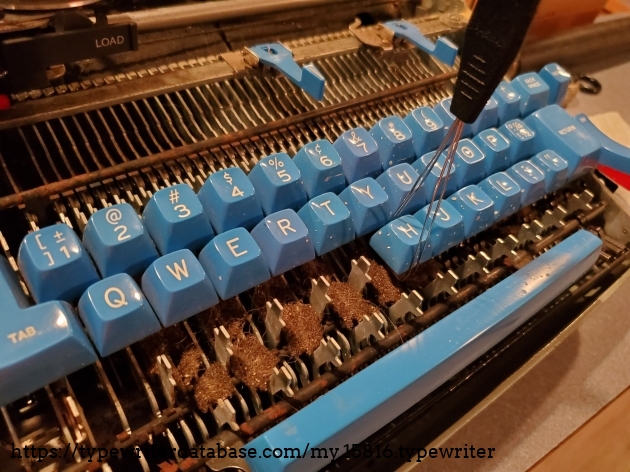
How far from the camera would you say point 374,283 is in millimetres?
607

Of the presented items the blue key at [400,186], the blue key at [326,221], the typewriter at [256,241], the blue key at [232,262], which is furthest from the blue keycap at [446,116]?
the blue key at [232,262]

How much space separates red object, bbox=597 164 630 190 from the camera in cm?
83

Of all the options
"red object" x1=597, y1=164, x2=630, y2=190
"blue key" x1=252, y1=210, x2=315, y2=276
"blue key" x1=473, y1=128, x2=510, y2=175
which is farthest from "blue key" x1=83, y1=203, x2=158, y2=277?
"red object" x1=597, y1=164, x2=630, y2=190

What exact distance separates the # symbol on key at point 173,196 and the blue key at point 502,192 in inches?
15.2

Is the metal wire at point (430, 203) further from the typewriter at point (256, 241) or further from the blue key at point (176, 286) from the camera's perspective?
the blue key at point (176, 286)

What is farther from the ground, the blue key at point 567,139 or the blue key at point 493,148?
the blue key at point 493,148

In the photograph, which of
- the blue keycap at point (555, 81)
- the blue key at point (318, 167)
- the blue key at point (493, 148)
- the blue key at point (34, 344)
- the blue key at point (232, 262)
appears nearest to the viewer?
the blue key at point (34, 344)

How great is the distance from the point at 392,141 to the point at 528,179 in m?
0.19

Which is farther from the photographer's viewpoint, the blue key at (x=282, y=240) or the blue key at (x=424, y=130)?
the blue key at (x=424, y=130)

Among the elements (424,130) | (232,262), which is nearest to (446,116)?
(424,130)

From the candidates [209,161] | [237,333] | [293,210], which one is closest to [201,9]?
[209,161]

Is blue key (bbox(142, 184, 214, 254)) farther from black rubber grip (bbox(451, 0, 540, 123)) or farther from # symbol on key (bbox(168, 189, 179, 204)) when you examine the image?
black rubber grip (bbox(451, 0, 540, 123))

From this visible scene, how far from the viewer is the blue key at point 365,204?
60 cm

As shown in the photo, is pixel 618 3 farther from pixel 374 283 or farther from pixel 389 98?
pixel 374 283
